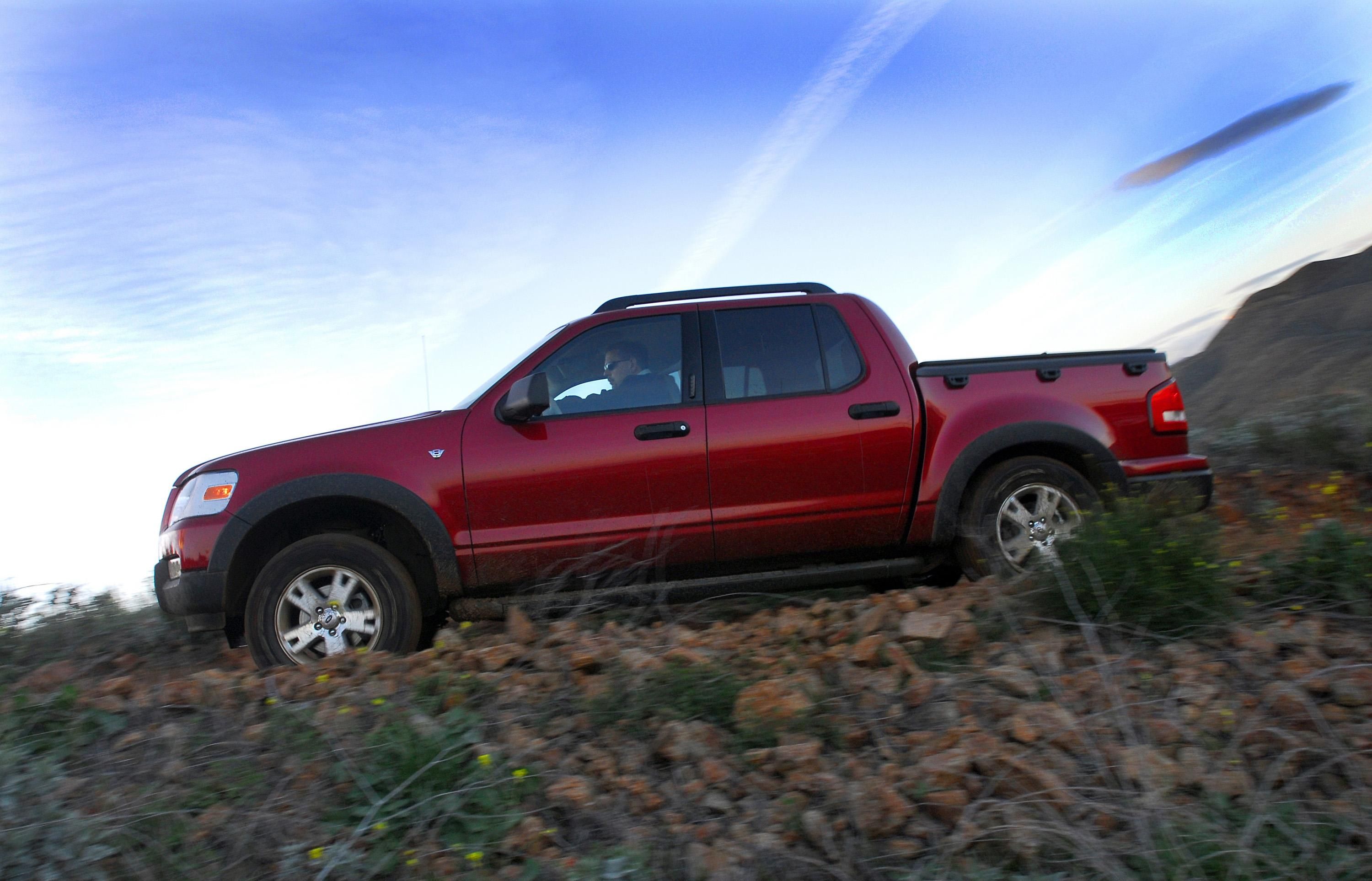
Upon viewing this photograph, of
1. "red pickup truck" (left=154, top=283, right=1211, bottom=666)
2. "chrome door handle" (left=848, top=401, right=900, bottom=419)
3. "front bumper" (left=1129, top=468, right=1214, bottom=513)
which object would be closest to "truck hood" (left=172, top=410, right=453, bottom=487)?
"red pickup truck" (left=154, top=283, right=1211, bottom=666)

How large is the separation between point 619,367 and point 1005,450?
6.63ft

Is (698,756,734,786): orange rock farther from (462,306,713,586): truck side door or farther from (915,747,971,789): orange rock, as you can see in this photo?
(462,306,713,586): truck side door

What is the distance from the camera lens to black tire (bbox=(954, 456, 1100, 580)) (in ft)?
16.1

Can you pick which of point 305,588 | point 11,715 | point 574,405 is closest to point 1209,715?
point 574,405

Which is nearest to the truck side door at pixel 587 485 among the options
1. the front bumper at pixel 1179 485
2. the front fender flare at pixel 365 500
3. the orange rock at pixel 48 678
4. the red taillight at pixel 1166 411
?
the front fender flare at pixel 365 500

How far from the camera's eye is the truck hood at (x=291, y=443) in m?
4.66

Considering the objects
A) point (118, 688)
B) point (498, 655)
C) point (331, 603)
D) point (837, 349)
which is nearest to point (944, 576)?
point (837, 349)

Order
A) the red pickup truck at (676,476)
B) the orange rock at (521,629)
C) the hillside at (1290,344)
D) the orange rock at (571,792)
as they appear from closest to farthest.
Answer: the orange rock at (571,792) < the orange rock at (521,629) < the red pickup truck at (676,476) < the hillside at (1290,344)

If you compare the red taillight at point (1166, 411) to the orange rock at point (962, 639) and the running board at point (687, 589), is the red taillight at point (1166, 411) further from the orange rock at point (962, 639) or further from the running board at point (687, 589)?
the orange rock at point (962, 639)

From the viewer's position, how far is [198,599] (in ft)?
14.6

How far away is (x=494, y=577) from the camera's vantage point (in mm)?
4625

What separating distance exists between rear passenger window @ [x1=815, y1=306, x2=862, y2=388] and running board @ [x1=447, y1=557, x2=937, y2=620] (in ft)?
3.10

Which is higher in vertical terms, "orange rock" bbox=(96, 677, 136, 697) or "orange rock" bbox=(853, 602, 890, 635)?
"orange rock" bbox=(853, 602, 890, 635)

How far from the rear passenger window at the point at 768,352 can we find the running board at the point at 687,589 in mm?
896
